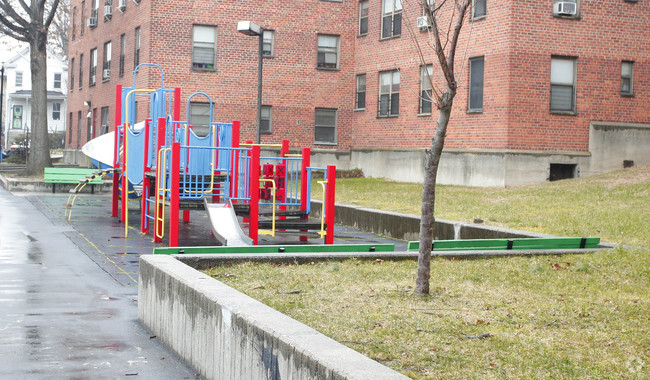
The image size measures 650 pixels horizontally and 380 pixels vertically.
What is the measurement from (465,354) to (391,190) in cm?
2135

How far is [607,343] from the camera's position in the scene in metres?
6.03

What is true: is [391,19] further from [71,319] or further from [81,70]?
[71,319]

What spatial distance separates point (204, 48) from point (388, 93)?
8082 millimetres

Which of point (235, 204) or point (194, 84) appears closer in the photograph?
point (235, 204)

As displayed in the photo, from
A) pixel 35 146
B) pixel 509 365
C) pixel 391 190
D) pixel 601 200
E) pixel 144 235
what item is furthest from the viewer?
pixel 35 146

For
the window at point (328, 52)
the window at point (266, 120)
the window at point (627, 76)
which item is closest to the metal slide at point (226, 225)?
the window at point (627, 76)

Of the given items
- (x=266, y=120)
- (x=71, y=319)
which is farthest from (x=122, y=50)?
(x=71, y=319)

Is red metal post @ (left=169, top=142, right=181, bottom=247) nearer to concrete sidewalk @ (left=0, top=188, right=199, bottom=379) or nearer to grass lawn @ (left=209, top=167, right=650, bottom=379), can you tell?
concrete sidewalk @ (left=0, top=188, right=199, bottom=379)

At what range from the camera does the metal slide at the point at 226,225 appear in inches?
505

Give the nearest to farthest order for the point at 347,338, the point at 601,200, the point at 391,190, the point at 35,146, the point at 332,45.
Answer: the point at 347,338 → the point at 601,200 → the point at 391,190 → the point at 35,146 → the point at 332,45

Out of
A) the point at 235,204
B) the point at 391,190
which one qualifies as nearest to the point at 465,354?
the point at 235,204

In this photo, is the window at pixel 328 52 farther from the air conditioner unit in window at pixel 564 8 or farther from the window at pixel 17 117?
the window at pixel 17 117

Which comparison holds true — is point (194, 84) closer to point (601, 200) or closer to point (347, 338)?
point (601, 200)

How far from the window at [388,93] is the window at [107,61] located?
14880mm
